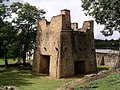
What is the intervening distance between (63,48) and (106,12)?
772 cm

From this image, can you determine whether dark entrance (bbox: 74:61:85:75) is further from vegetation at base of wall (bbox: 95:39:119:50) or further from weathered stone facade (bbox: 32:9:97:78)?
vegetation at base of wall (bbox: 95:39:119:50)

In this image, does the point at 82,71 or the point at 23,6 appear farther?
the point at 23,6

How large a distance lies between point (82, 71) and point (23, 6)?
1153 centimetres

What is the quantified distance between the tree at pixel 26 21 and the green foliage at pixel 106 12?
12.7 m

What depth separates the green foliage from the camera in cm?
2306

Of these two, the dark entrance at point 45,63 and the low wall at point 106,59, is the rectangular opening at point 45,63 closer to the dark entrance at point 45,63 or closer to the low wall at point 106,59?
the dark entrance at point 45,63

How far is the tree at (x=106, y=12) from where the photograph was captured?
23062 millimetres

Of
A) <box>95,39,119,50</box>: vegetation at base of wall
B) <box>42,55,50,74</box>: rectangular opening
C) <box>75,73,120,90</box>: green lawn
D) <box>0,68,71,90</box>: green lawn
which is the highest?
<box>95,39,119,50</box>: vegetation at base of wall

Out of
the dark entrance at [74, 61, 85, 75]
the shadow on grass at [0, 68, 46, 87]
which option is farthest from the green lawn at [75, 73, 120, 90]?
the dark entrance at [74, 61, 85, 75]

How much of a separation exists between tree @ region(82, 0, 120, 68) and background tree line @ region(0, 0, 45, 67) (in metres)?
12.7

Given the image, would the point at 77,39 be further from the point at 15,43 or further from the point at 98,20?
the point at 15,43

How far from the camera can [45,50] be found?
32344 mm

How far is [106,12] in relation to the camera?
77.5 feet

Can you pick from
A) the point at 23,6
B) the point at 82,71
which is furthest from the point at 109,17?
the point at 23,6
